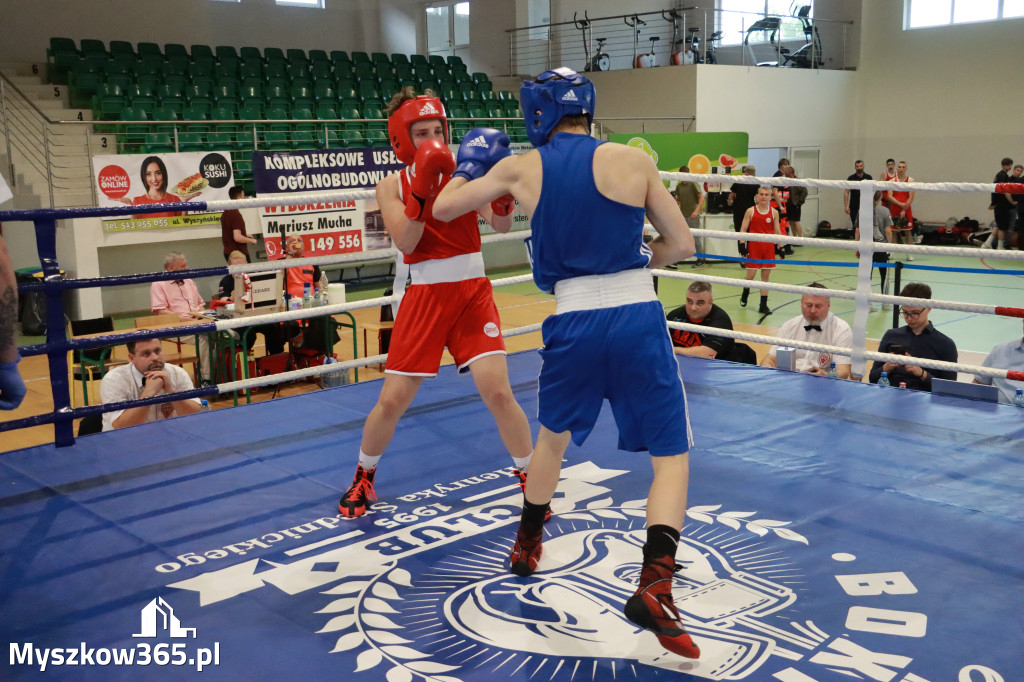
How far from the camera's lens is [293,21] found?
49.3ft

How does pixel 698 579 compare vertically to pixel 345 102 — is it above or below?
below

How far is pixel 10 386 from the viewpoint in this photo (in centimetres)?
187

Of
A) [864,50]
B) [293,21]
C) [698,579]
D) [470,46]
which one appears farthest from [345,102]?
[698,579]

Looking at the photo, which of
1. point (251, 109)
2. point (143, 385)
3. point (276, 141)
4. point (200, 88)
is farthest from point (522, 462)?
point (200, 88)

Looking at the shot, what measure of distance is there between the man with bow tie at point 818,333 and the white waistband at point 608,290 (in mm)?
2556

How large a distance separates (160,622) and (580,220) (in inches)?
56.1

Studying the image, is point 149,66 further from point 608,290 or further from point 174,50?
point 608,290

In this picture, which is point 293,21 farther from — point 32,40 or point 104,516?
point 104,516

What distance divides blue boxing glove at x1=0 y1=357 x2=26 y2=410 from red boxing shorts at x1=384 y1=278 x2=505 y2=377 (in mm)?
1236

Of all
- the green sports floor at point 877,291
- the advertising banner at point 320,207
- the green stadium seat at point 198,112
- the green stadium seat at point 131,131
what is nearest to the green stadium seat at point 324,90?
the green stadium seat at point 198,112

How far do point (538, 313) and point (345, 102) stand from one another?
510 cm

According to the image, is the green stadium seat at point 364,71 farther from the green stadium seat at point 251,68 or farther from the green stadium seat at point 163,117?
the green stadium seat at point 163,117

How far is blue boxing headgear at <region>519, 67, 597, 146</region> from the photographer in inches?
87.1

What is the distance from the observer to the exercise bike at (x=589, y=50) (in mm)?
14867
